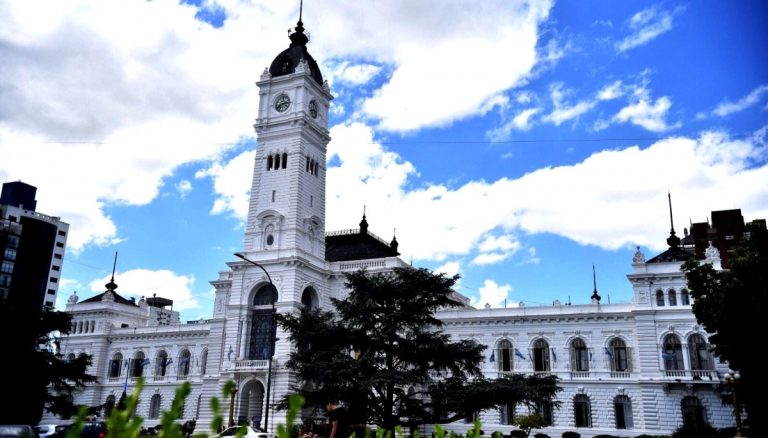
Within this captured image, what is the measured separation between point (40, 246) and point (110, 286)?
113 ft

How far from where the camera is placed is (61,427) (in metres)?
34.7

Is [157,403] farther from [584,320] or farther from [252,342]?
[584,320]

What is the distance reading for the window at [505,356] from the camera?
177 ft

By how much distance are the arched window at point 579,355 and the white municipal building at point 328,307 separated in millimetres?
79

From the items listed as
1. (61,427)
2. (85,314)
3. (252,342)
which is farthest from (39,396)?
(85,314)

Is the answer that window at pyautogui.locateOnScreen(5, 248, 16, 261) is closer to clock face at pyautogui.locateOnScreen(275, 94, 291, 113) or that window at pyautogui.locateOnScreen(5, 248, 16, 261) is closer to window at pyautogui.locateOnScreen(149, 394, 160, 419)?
window at pyautogui.locateOnScreen(149, 394, 160, 419)

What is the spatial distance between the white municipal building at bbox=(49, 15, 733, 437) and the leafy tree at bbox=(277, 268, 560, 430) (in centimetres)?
1215

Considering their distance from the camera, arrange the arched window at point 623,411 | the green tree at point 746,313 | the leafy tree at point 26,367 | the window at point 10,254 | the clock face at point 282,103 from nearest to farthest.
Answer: the green tree at point 746,313, the leafy tree at point 26,367, the arched window at point 623,411, the clock face at point 282,103, the window at point 10,254

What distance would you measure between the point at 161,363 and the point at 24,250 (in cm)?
4416

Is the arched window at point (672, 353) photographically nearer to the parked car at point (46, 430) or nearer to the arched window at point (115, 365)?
the parked car at point (46, 430)

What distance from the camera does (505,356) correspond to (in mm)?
54594

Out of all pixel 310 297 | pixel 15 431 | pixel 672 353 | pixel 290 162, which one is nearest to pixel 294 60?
pixel 290 162

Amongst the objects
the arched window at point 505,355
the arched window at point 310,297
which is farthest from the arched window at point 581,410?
the arched window at point 310,297

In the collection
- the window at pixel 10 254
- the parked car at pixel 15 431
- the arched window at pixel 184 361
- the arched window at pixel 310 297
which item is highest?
the window at pixel 10 254
